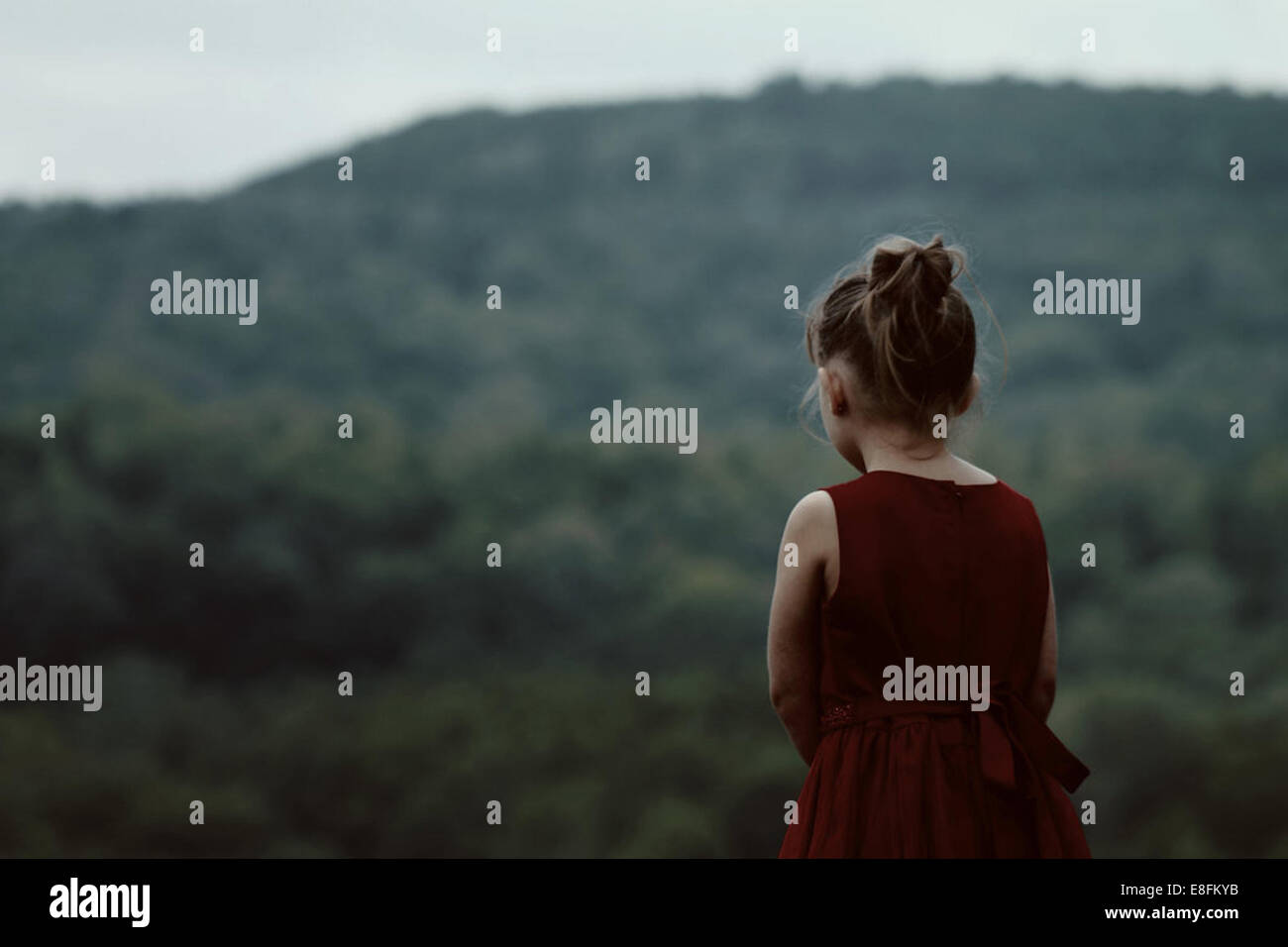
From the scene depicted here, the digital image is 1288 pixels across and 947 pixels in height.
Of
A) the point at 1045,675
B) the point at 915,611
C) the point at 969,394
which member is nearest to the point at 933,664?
the point at 915,611

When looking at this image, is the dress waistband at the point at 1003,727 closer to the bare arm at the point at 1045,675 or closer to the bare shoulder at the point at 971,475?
the bare arm at the point at 1045,675

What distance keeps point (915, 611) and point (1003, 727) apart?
0.53 feet

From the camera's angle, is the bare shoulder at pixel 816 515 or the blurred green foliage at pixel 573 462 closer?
the bare shoulder at pixel 816 515

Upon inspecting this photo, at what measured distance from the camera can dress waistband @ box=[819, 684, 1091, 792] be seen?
1251 mm

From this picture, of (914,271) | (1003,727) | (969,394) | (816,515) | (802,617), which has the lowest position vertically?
(1003,727)

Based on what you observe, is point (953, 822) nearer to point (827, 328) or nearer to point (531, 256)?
point (827, 328)

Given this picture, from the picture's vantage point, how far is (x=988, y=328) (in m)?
1.38

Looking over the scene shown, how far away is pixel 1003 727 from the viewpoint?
1277mm

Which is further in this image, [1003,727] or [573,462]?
[573,462]

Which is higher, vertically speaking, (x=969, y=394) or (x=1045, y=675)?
(x=969, y=394)

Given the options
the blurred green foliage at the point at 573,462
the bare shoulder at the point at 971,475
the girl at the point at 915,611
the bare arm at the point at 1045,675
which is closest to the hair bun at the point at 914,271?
the girl at the point at 915,611

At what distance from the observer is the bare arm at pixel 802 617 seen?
124 centimetres

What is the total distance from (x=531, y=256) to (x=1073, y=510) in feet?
15.6

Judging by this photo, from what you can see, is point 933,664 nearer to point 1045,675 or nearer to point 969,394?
point 1045,675
